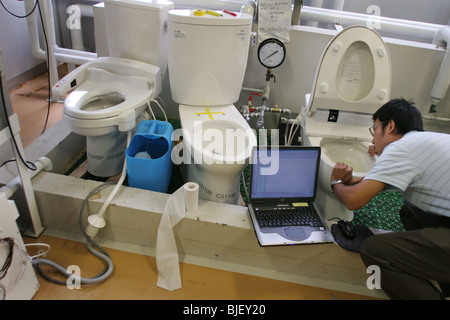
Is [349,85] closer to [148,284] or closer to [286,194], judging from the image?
[286,194]

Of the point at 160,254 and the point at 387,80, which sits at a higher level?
the point at 387,80

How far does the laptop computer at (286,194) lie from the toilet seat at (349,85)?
1.27 feet

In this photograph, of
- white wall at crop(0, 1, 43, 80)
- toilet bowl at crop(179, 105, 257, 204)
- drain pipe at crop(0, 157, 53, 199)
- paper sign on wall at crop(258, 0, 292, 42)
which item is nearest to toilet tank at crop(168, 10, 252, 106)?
toilet bowl at crop(179, 105, 257, 204)

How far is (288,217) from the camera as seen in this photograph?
4.52 ft

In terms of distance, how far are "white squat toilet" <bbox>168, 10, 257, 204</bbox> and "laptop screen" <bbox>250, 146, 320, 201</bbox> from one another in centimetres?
9

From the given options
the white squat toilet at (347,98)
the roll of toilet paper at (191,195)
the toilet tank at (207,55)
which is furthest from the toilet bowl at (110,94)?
the white squat toilet at (347,98)

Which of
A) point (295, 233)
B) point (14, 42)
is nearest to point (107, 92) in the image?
point (295, 233)

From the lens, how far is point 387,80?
5.58 ft

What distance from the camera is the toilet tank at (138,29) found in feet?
5.86

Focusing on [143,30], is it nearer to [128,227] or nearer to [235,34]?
[235,34]

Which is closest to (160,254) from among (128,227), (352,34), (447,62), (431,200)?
(128,227)

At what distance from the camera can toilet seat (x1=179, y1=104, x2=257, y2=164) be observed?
1420 mm

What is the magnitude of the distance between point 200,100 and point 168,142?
0.37m

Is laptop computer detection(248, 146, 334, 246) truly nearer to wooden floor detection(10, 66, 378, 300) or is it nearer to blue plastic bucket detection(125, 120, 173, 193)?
wooden floor detection(10, 66, 378, 300)
